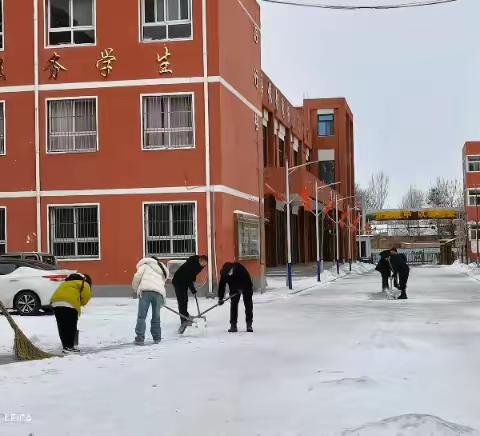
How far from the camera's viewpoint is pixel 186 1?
2959 centimetres

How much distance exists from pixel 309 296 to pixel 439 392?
2075 centimetres

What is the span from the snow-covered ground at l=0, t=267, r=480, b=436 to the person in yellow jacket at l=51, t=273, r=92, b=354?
46 cm

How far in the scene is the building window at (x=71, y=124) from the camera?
29484 millimetres

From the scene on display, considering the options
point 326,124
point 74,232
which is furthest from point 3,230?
point 326,124

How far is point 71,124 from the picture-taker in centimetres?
2958

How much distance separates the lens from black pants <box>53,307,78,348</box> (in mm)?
12945

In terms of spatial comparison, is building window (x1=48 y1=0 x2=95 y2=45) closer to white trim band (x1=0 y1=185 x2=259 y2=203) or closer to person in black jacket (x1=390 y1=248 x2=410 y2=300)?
white trim band (x1=0 y1=185 x2=259 y2=203)

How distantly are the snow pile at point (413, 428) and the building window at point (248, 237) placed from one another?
23.1 m

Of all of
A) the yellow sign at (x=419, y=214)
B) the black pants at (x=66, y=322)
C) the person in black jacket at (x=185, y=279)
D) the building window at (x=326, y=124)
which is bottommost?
the black pants at (x=66, y=322)

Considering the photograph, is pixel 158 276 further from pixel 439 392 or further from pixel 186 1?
pixel 186 1

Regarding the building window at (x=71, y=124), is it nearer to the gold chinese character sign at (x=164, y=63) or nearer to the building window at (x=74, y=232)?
the building window at (x=74, y=232)

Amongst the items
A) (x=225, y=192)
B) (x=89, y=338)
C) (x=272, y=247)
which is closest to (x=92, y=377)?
(x=89, y=338)

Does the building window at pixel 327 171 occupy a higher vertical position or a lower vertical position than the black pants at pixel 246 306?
higher

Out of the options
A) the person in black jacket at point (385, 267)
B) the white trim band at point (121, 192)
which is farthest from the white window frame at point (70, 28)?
the person in black jacket at point (385, 267)
